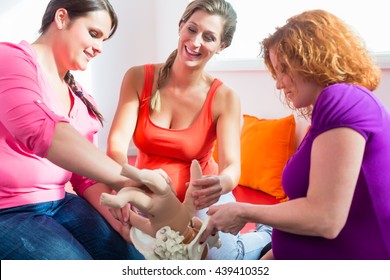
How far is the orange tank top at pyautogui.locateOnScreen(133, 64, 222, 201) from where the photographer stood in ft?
5.23

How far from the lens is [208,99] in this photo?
1651 mm

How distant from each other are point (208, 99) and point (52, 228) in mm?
701

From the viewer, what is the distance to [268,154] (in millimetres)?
2465

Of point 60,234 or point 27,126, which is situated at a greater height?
point 27,126

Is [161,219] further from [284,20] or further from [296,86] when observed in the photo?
[284,20]

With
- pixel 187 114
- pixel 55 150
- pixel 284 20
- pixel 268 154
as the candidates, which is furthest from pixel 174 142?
pixel 284 20

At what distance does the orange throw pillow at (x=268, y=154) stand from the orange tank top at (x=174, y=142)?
82 cm

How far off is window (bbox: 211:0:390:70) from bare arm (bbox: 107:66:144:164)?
0.92 m

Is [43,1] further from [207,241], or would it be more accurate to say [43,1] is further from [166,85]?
[207,241]

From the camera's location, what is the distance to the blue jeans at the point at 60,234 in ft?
3.82

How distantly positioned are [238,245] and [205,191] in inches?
16.6

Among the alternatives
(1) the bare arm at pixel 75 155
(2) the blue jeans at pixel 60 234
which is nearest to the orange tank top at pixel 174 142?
(2) the blue jeans at pixel 60 234

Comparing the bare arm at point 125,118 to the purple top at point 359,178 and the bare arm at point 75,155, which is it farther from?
the purple top at point 359,178

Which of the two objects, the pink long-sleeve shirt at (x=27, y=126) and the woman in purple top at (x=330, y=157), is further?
the pink long-sleeve shirt at (x=27, y=126)
